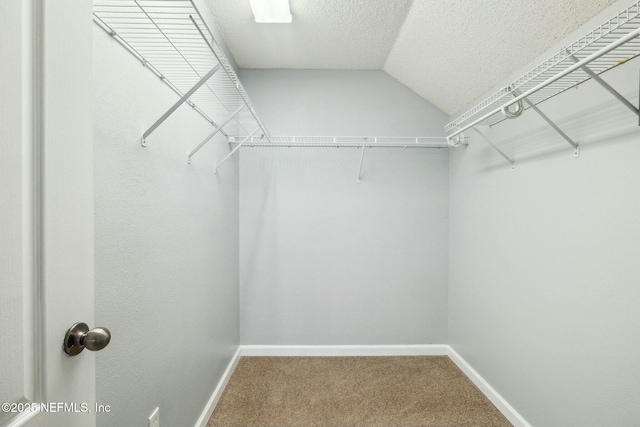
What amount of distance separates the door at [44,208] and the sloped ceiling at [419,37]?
150 cm

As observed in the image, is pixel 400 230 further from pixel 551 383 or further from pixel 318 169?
pixel 551 383

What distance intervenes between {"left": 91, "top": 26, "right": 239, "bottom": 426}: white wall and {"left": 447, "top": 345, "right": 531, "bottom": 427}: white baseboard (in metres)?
1.83

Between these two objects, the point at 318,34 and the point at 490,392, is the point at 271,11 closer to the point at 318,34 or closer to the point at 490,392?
the point at 318,34

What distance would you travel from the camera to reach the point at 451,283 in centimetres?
248

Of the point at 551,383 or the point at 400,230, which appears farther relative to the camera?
the point at 400,230

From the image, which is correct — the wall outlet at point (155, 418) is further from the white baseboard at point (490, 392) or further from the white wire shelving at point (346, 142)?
the white baseboard at point (490, 392)

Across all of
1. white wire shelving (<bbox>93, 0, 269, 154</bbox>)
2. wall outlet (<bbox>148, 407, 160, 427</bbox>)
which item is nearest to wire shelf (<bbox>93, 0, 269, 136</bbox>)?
white wire shelving (<bbox>93, 0, 269, 154</bbox>)

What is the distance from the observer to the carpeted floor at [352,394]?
1775 millimetres

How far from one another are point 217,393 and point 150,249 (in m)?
1.28

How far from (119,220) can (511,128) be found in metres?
2.07

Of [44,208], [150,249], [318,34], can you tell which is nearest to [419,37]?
[318,34]

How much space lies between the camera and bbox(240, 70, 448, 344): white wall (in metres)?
2.49

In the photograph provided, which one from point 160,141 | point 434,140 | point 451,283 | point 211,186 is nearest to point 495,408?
point 451,283

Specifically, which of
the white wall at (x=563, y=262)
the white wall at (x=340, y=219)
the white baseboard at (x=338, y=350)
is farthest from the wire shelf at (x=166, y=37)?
the white baseboard at (x=338, y=350)
